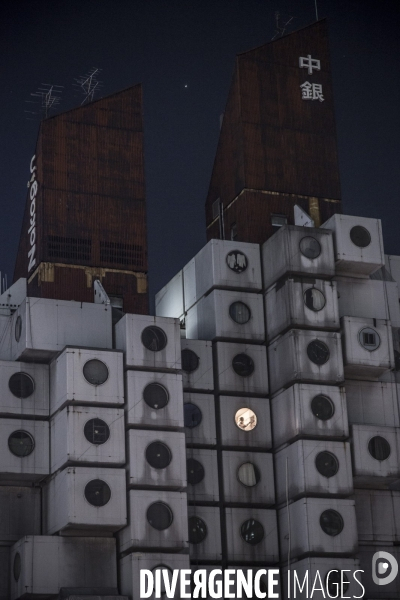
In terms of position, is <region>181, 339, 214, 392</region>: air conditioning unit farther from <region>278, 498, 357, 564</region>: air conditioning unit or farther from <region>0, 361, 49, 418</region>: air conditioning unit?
<region>278, 498, 357, 564</region>: air conditioning unit

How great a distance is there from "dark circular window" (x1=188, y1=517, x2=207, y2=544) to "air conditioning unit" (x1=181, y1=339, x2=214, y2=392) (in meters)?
7.68

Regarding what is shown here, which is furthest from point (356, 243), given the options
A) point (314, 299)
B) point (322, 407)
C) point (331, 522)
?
point (331, 522)

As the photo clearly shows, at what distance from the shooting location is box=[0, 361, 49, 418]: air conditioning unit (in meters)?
65.6

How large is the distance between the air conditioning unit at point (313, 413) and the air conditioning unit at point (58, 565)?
11.9 meters

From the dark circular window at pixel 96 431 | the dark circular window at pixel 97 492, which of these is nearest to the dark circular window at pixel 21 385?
the dark circular window at pixel 96 431

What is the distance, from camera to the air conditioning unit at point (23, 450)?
64.2 m

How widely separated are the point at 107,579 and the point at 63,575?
7.93 feet

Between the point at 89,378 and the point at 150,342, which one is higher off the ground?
the point at 150,342

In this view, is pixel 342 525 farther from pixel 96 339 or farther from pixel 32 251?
pixel 32 251

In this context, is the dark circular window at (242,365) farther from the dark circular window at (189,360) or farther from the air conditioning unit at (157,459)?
the air conditioning unit at (157,459)

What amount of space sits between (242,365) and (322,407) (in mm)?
5584

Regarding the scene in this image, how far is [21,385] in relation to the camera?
217 ft

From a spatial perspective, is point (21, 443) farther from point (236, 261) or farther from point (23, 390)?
point (236, 261)

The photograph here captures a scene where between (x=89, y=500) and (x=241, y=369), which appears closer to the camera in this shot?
(x=89, y=500)
